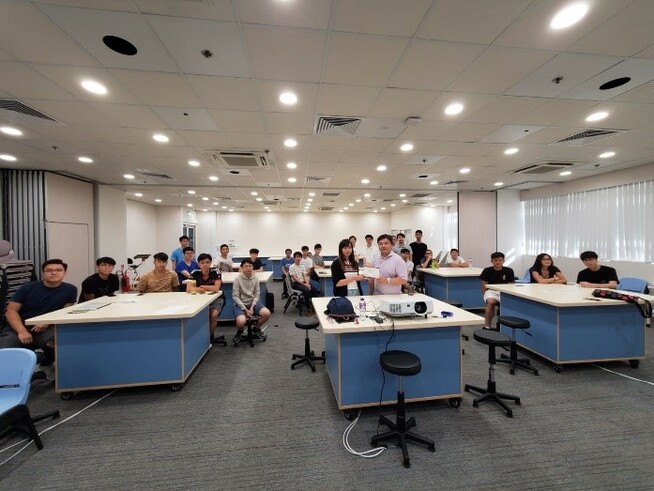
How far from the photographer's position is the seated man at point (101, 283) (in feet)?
12.0

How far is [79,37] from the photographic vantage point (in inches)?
80.7

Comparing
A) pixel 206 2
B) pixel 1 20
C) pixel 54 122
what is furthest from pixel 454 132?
pixel 54 122

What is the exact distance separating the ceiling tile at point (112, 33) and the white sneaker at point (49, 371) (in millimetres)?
3479

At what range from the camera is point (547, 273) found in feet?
15.4

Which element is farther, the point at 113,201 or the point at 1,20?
the point at 113,201

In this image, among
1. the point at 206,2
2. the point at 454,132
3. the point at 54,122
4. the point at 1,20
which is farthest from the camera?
the point at 454,132

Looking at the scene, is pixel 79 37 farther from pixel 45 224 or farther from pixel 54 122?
pixel 45 224

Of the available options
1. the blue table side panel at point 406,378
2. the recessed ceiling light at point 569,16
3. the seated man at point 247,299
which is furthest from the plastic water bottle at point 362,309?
the recessed ceiling light at point 569,16

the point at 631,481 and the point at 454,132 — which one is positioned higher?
the point at 454,132

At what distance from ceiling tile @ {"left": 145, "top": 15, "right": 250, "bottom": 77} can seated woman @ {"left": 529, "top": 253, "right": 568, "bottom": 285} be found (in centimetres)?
528

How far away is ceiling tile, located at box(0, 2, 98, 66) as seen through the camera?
1.83 meters

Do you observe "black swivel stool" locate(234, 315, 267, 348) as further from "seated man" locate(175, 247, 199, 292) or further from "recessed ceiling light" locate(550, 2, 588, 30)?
"recessed ceiling light" locate(550, 2, 588, 30)

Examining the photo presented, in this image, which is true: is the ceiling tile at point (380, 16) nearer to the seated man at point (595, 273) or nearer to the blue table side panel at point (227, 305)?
the seated man at point (595, 273)

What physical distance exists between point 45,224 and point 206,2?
6.61 metres
